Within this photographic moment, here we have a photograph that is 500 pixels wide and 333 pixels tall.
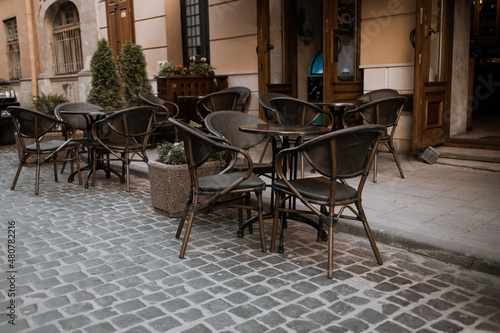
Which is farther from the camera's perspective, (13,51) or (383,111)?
(13,51)

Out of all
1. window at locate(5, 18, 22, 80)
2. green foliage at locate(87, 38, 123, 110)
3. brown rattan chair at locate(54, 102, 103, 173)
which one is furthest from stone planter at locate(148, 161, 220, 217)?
window at locate(5, 18, 22, 80)

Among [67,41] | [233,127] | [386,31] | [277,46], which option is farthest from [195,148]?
[67,41]

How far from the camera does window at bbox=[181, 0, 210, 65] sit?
37.2 feet

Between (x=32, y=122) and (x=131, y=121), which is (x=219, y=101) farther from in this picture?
(x=32, y=122)

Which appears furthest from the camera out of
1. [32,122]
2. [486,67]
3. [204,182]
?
[486,67]

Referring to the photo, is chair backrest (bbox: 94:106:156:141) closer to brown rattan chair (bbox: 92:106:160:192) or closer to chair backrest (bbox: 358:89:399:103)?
brown rattan chair (bbox: 92:106:160:192)

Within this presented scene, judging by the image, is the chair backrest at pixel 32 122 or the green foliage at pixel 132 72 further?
the green foliage at pixel 132 72

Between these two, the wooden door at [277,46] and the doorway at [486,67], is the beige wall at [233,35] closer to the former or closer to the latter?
the wooden door at [277,46]

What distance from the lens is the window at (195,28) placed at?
11.4 meters

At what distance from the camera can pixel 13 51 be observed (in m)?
19.3

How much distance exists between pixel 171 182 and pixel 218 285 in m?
1.87

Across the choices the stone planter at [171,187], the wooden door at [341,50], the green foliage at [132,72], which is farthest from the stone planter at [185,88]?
the stone planter at [171,187]

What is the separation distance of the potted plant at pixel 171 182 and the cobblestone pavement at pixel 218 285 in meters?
0.27

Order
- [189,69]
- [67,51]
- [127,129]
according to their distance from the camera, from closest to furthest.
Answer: [127,129] → [189,69] → [67,51]
